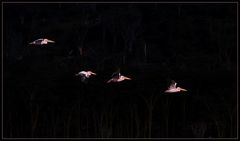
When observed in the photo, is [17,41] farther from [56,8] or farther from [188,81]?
[188,81]

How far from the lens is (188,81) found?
48.4 feet

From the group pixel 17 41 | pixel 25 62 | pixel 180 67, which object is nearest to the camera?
pixel 180 67

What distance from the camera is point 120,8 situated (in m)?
16.5

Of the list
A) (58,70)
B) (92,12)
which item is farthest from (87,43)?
(58,70)

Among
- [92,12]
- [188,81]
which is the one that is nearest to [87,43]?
[92,12]

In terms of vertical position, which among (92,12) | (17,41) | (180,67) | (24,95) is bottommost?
(24,95)

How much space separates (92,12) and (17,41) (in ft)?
10.5

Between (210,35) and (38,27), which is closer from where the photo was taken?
(210,35)

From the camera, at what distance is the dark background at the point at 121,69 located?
48.4ft

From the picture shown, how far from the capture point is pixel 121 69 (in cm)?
1480

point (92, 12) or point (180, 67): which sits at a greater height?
point (92, 12)

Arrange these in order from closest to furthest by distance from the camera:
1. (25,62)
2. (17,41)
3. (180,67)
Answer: (180,67)
(25,62)
(17,41)

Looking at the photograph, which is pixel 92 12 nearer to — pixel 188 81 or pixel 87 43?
pixel 87 43

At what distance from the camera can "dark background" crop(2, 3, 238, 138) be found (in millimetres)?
14750
